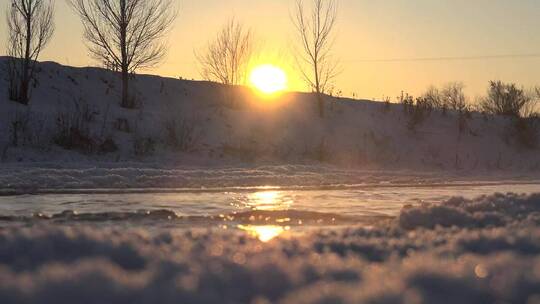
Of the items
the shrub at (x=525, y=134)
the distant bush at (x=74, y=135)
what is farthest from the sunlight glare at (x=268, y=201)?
the shrub at (x=525, y=134)

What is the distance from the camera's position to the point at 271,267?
8.27 ft

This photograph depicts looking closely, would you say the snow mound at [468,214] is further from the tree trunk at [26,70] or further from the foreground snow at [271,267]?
the tree trunk at [26,70]

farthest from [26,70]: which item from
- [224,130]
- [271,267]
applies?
[271,267]

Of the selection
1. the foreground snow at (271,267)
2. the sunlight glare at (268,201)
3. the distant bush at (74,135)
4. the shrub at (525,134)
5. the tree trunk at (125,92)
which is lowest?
the sunlight glare at (268,201)

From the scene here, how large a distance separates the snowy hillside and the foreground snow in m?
15.8

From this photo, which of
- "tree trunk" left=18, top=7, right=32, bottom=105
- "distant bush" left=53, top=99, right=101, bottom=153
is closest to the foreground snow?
"distant bush" left=53, top=99, right=101, bottom=153

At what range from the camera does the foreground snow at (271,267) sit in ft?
6.90

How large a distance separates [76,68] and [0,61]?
3.26 meters

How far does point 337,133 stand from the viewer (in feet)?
90.8

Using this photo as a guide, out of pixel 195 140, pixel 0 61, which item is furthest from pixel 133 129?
pixel 0 61

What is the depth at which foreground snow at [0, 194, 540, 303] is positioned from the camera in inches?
82.8

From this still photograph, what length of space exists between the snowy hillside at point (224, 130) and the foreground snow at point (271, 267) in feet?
51.8

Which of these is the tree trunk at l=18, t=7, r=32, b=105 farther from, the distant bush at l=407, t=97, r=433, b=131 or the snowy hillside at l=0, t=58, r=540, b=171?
the distant bush at l=407, t=97, r=433, b=131

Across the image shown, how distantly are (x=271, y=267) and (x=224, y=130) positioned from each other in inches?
892
